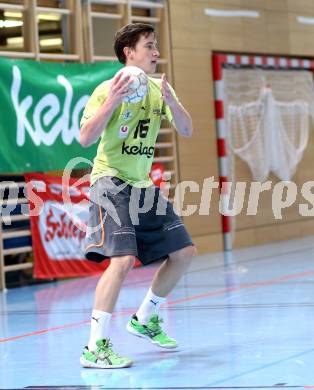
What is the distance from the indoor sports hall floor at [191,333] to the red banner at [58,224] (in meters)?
0.25

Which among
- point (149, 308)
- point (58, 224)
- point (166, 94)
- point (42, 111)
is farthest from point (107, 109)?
point (58, 224)

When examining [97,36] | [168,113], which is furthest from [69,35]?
[168,113]

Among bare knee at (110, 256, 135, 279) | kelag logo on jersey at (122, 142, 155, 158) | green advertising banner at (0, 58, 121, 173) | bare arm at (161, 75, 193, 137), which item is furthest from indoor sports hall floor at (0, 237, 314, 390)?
green advertising banner at (0, 58, 121, 173)

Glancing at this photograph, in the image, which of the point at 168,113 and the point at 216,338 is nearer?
the point at 168,113

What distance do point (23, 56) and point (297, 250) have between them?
4.11 m

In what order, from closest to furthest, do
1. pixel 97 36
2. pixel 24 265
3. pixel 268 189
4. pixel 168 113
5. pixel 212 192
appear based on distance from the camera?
pixel 168 113 < pixel 24 265 < pixel 97 36 < pixel 212 192 < pixel 268 189

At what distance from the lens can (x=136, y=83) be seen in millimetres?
4781

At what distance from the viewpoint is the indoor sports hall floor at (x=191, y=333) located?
14.6 feet

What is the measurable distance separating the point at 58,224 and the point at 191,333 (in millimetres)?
4512

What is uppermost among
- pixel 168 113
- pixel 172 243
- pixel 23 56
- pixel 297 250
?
pixel 23 56

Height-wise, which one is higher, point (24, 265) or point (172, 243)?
point (172, 243)

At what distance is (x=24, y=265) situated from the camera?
988cm

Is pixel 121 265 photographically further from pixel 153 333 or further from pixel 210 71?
pixel 210 71

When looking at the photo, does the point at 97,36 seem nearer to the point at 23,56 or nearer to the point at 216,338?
the point at 23,56
